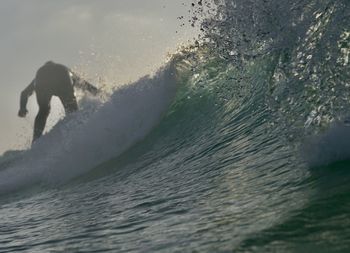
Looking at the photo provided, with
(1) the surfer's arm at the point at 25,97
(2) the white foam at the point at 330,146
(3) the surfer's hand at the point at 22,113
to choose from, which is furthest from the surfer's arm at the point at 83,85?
(2) the white foam at the point at 330,146

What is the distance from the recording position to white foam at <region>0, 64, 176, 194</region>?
11.4 m

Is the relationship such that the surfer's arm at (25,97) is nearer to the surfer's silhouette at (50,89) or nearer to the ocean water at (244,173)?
the surfer's silhouette at (50,89)

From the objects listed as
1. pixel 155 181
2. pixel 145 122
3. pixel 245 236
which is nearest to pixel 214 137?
pixel 155 181

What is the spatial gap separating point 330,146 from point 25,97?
1021 centimetres

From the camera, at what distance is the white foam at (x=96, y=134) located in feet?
37.4

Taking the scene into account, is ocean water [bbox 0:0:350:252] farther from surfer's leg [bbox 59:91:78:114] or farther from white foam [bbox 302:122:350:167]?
surfer's leg [bbox 59:91:78:114]

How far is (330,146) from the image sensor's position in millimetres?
4699

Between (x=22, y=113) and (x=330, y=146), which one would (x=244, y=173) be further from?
(x=22, y=113)

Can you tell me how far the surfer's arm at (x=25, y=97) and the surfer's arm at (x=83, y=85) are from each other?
3.20 feet

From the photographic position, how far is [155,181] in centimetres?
732

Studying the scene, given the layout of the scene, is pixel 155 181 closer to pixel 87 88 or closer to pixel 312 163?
pixel 312 163

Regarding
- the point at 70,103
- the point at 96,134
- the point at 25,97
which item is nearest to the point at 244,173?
the point at 96,134

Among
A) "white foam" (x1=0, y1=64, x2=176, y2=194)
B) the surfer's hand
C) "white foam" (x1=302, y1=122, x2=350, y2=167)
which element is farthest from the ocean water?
the surfer's hand

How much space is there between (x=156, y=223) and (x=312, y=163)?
139 cm
